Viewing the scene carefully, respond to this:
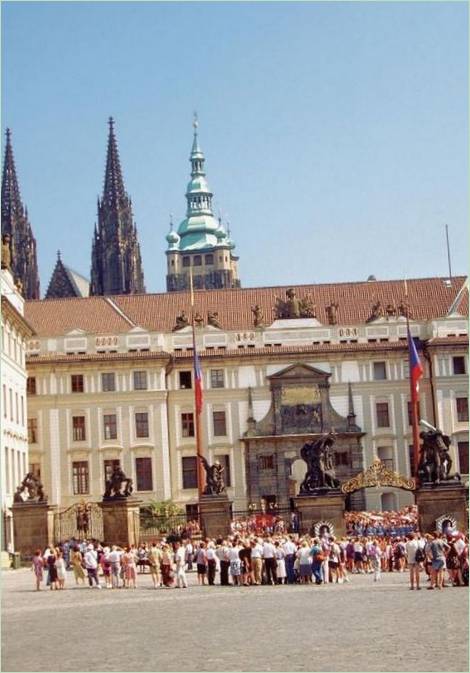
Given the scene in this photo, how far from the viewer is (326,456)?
39.7m

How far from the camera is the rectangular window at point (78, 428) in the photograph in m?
64.4

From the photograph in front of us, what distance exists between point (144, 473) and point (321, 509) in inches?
1039

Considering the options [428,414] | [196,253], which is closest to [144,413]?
[428,414]

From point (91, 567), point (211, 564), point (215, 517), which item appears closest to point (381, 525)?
point (215, 517)

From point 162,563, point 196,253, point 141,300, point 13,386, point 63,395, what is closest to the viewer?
point 162,563

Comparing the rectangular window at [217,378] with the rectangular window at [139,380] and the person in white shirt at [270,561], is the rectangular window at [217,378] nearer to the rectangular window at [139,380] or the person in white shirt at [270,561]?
the rectangular window at [139,380]

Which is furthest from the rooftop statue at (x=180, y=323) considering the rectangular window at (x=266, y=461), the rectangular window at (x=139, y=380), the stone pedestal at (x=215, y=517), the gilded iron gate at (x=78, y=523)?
the stone pedestal at (x=215, y=517)

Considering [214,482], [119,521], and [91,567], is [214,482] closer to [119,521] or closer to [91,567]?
[119,521]

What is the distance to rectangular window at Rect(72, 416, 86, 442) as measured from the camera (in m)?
64.4

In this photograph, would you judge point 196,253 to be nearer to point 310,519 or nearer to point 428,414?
point 428,414

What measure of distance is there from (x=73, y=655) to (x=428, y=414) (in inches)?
1991

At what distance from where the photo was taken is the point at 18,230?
10806 cm

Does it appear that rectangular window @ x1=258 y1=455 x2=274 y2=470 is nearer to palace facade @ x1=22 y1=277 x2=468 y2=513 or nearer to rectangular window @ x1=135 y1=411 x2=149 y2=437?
palace facade @ x1=22 y1=277 x2=468 y2=513

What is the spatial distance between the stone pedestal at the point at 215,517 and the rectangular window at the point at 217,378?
78.8 feet
